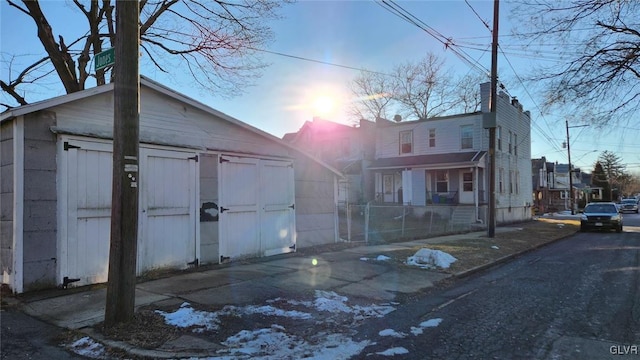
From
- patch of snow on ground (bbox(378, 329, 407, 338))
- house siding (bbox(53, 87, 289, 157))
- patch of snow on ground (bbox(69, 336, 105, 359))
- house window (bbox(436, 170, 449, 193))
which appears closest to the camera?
patch of snow on ground (bbox(69, 336, 105, 359))

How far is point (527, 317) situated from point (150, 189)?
7070 mm

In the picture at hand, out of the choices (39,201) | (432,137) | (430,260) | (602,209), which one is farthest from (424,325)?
(432,137)

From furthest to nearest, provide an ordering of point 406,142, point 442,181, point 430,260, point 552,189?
point 552,189
point 406,142
point 442,181
point 430,260

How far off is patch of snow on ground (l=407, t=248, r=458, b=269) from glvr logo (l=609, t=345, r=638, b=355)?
200 inches

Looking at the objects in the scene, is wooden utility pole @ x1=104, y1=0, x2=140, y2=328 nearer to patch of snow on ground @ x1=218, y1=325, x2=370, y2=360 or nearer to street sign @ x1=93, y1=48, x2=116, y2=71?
street sign @ x1=93, y1=48, x2=116, y2=71

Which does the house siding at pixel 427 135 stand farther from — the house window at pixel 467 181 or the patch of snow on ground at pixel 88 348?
the patch of snow on ground at pixel 88 348

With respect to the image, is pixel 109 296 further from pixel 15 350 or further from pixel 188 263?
pixel 188 263

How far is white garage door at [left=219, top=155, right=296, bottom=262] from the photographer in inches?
402

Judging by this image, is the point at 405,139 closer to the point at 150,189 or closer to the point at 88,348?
the point at 150,189

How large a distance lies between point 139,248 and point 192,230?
1295mm

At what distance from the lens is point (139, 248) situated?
27.4 ft

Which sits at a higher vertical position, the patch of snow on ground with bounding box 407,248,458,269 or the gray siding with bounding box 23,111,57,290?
the gray siding with bounding box 23,111,57,290

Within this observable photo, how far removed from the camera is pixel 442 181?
28406 mm

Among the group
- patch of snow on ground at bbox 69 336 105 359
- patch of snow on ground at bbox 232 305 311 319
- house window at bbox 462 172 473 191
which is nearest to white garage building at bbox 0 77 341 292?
patch of snow on ground at bbox 69 336 105 359
